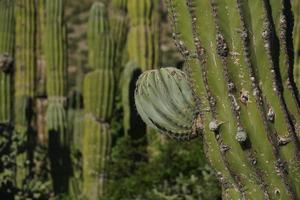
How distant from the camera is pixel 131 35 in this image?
1001cm

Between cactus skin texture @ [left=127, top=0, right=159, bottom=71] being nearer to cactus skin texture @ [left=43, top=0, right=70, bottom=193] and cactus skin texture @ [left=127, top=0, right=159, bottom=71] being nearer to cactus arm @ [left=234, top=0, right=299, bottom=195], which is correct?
cactus skin texture @ [left=43, top=0, right=70, bottom=193]

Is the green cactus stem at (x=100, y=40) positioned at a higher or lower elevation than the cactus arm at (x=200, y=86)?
higher

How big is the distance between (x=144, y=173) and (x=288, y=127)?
5506 millimetres

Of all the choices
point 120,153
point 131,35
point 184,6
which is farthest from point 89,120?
point 184,6

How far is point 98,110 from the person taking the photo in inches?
359

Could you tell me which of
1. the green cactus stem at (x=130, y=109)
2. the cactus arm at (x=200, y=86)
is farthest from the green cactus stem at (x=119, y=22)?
the cactus arm at (x=200, y=86)

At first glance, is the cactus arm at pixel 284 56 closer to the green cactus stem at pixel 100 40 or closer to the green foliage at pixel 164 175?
the green foliage at pixel 164 175

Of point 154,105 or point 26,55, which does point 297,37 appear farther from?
point 154,105

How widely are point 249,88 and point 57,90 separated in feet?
21.4

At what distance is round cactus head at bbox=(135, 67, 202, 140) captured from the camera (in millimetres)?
3922

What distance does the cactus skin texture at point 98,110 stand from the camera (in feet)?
29.9

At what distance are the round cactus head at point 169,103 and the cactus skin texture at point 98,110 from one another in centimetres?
490

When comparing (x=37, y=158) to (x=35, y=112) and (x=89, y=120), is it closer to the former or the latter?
(x=35, y=112)

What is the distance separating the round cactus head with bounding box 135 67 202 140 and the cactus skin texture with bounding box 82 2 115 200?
4.90 metres
